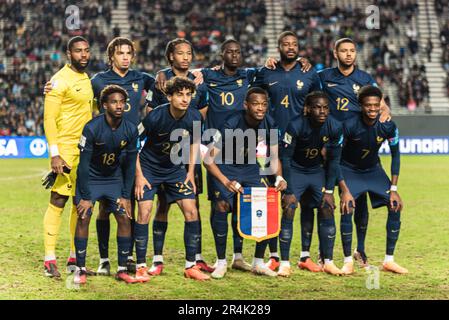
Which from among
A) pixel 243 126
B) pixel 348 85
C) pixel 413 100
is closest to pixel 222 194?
pixel 243 126

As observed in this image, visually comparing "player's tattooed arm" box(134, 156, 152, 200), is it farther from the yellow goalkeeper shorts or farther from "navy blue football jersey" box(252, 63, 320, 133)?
"navy blue football jersey" box(252, 63, 320, 133)

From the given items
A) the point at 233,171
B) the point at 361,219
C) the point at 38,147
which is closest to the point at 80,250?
the point at 233,171

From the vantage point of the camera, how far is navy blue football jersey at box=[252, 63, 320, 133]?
8.44 meters

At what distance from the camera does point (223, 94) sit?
8.41 meters

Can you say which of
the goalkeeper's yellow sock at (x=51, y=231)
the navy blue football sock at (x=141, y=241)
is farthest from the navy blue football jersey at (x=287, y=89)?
the goalkeeper's yellow sock at (x=51, y=231)

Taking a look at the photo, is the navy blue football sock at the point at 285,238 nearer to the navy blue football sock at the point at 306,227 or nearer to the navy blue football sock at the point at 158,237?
the navy blue football sock at the point at 306,227

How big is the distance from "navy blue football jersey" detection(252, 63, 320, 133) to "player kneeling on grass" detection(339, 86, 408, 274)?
2.13 ft

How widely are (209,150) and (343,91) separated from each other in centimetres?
168

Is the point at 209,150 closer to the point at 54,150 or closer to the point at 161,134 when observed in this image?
the point at 161,134

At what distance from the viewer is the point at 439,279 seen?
300 inches

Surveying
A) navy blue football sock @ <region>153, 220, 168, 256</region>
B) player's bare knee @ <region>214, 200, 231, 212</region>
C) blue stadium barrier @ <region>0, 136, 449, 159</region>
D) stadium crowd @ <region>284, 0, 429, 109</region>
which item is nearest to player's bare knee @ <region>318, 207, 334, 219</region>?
player's bare knee @ <region>214, 200, 231, 212</region>

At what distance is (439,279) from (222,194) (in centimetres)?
A: 231

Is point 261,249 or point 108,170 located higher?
point 108,170

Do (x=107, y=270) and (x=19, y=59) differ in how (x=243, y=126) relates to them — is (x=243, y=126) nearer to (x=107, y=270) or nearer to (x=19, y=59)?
(x=107, y=270)
